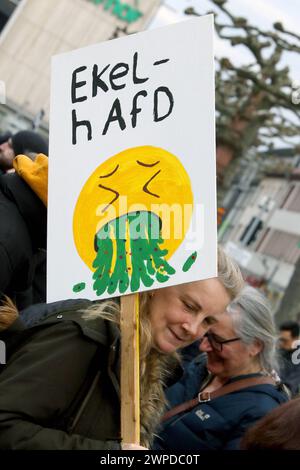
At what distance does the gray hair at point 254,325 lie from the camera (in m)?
3.52

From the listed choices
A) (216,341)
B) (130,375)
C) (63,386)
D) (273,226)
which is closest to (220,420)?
(216,341)

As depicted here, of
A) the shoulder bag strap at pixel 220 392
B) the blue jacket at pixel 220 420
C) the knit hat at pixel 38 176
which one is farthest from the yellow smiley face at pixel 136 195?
the shoulder bag strap at pixel 220 392

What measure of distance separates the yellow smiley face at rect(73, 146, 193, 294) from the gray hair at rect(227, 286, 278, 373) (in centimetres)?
136

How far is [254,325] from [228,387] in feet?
1.05

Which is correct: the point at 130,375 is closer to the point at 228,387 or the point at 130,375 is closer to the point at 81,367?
the point at 81,367

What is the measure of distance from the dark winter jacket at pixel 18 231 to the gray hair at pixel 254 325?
1090mm

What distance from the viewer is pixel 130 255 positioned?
2.24 m

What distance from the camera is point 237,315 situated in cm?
354

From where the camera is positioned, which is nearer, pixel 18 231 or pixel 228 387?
pixel 18 231

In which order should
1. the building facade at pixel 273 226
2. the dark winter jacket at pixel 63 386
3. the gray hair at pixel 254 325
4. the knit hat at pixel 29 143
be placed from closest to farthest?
the dark winter jacket at pixel 63 386
the gray hair at pixel 254 325
the knit hat at pixel 29 143
the building facade at pixel 273 226

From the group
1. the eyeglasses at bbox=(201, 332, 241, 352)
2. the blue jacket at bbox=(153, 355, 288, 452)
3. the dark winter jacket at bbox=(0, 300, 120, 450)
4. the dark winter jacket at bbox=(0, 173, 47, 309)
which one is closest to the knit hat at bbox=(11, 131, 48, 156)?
the eyeglasses at bbox=(201, 332, 241, 352)

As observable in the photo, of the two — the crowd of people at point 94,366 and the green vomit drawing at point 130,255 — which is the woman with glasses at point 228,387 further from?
the green vomit drawing at point 130,255
